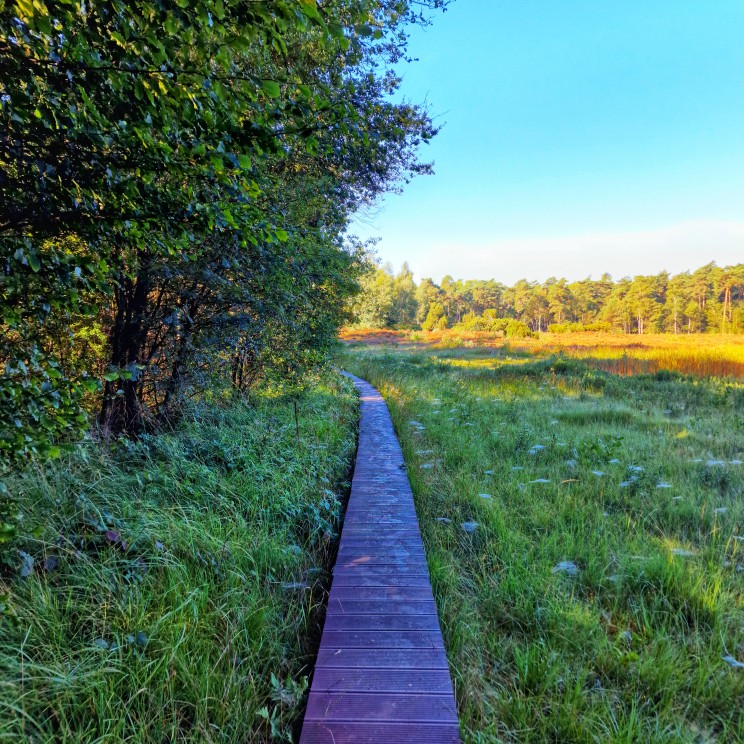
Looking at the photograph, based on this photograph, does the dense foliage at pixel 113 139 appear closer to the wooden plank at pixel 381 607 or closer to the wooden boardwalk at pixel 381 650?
the wooden boardwalk at pixel 381 650

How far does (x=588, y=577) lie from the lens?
2881 mm

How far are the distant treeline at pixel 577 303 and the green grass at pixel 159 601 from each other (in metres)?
39.0

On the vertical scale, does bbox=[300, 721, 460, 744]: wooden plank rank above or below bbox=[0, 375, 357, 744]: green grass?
below

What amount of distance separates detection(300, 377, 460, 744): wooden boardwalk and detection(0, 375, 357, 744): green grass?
7.1 inches

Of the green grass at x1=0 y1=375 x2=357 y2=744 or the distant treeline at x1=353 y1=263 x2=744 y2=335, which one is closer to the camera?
the green grass at x1=0 y1=375 x2=357 y2=744

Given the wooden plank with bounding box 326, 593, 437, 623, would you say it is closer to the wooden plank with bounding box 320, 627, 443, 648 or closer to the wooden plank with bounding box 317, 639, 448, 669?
the wooden plank with bounding box 320, 627, 443, 648

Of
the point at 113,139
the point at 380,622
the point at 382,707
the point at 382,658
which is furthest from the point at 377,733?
the point at 113,139

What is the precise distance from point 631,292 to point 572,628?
318 ft

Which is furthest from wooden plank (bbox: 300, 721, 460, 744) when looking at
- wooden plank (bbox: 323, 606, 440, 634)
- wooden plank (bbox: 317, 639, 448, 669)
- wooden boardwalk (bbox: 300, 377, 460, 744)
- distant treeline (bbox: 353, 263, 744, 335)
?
distant treeline (bbox: 353, 263, 744, 335)

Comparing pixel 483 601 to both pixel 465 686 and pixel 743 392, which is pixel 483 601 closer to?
pixel 465 686

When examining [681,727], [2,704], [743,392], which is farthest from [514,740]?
[743,392]

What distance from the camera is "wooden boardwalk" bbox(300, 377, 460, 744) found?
1657 mm

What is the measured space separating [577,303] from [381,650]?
109 m

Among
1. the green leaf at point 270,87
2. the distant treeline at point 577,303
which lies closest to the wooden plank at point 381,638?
the green leaf at point 270,87
